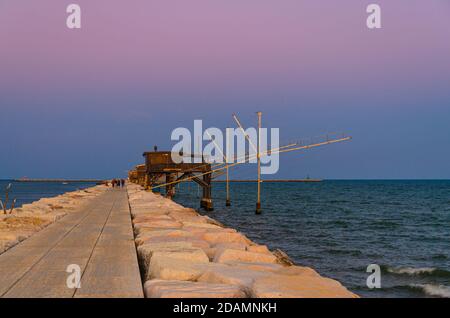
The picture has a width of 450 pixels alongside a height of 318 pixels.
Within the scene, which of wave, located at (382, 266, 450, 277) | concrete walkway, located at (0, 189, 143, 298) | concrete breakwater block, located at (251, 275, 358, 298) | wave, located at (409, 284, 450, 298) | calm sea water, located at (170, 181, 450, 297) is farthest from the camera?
wave, located at (382, 266, 450, 277)

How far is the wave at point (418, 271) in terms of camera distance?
51.3 feet

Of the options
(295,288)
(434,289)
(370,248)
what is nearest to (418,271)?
(434,289)

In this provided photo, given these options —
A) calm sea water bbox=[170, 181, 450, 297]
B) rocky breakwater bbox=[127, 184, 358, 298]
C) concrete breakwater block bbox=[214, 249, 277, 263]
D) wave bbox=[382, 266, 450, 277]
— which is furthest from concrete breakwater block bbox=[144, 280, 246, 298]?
wave bbox=[382, 266, 450, 277]

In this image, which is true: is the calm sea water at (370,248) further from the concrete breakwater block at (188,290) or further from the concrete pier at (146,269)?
the concrete breakwater block at (188,290)

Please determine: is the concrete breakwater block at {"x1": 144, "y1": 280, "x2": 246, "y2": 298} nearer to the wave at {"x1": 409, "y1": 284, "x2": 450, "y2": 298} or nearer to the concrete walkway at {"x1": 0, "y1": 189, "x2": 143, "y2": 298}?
the concrete walkway at {"x1": 0, "y1": 189, "x2": 143, "y2": 298}

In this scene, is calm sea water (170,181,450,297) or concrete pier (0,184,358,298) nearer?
concrete pier (0,184,358,298)

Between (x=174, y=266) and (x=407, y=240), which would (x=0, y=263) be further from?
(x=407, y=240)

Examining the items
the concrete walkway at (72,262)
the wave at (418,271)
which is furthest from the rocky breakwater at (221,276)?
the wave at (418,271)

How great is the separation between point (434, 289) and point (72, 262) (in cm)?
1002

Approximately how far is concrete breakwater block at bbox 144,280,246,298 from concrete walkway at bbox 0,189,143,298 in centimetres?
15

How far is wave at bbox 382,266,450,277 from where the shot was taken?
1562 centimetres

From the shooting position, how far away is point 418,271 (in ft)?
51.7

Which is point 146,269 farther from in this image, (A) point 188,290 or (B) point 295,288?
(B) point 295,288
